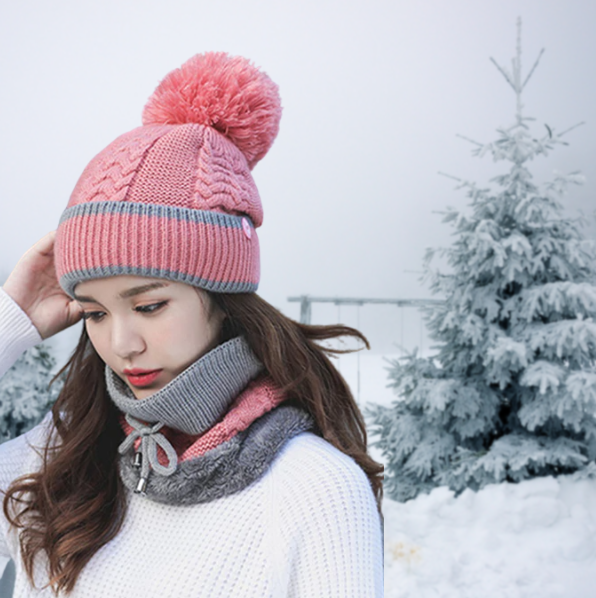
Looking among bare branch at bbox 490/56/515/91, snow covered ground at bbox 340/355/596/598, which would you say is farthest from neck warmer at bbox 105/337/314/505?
bare branch at bbox 490/56/515/91

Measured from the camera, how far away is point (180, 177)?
106 centimetres

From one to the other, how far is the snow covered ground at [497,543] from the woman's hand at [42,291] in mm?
2058

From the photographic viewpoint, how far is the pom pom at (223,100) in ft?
3.89

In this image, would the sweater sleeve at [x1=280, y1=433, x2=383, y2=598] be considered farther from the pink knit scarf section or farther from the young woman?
the pink knit scarf section

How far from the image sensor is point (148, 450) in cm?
107

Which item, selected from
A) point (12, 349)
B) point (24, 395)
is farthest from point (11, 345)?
point (24, 395)

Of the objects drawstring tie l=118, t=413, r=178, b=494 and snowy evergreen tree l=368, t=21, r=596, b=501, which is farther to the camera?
snowy evergreen tree l=368, t=21, r=596, b=501

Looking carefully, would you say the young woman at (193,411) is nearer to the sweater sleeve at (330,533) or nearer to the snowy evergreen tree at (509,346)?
the sweater sleeve at (330,533)

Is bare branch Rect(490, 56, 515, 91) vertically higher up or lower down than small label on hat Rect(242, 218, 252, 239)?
higher up

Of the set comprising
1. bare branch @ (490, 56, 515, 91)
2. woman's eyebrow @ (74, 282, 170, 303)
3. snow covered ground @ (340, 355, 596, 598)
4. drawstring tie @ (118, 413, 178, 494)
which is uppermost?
bare branch @ (490, 56, 515, 91)

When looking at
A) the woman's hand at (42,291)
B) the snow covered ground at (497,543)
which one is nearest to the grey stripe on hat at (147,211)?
the woman's hand at (42,291)

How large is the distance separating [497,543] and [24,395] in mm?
Result: 2532

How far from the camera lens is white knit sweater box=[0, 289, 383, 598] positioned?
923mm

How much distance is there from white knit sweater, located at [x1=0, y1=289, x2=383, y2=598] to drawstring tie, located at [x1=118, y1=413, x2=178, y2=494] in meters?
0.07
